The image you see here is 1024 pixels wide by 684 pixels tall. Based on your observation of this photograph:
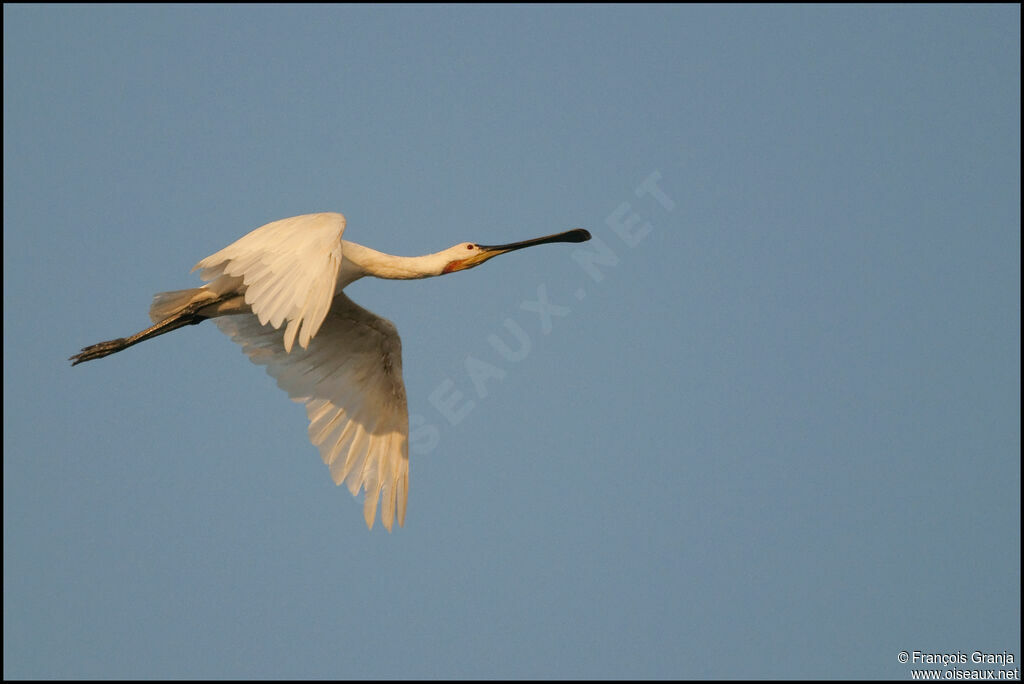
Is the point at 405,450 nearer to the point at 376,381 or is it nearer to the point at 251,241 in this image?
the point at 376,381

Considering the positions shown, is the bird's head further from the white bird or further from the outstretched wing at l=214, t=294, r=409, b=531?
the outstretched wing at l=214, t=294, r=409, b=531

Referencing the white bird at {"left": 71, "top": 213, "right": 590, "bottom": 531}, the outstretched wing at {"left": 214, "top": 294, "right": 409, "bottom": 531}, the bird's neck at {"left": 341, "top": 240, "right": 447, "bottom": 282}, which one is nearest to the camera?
the bird's neck at {"left": 341, "top": 240, "right": 447, "bottom": 282}

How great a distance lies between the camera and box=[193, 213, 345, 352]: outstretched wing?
8.99m

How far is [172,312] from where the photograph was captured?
1152 cm

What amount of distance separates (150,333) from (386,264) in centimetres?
220

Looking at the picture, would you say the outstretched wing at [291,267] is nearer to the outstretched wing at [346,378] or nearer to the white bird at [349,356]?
the white bird at [349,356]

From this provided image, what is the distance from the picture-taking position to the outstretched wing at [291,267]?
8.99m

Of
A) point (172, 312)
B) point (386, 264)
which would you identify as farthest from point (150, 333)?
point (386, 264)

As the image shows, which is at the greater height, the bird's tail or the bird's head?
the bird's tail

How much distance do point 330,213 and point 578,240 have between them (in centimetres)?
369

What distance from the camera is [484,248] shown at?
1210cm

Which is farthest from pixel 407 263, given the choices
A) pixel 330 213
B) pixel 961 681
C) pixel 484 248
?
pixel 961 681

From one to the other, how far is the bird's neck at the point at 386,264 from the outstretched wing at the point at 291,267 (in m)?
1.24

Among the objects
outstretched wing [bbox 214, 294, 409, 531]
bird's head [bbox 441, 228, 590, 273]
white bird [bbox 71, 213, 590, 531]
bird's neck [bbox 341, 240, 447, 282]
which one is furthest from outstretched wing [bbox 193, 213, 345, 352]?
outstretched wing [bbox 214, 294, 409, 531]
